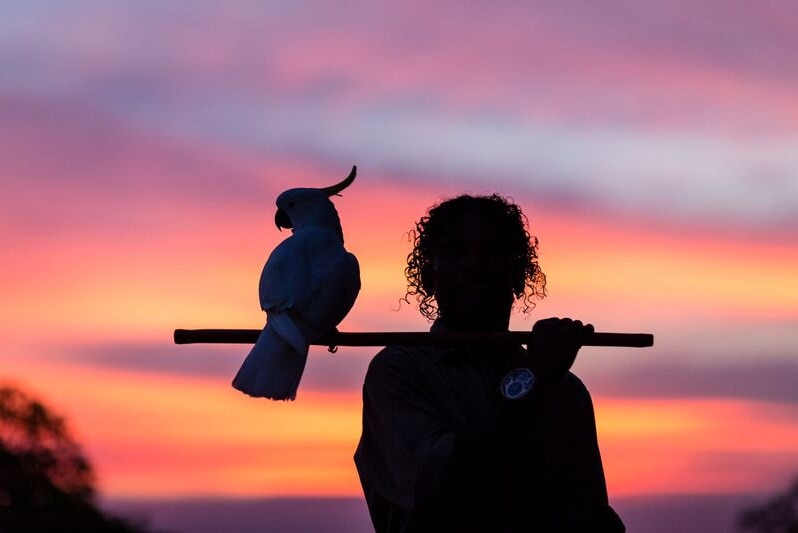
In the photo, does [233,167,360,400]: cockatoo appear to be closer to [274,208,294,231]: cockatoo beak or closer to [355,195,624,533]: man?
[274,208,294,231]: cockatoo beak

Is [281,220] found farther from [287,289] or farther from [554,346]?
[554,346]

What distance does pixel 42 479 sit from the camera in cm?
1859

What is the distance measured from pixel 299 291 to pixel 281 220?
2.87 ft

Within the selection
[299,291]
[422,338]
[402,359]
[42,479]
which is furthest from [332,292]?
[42,479]

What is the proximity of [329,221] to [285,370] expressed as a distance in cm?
88

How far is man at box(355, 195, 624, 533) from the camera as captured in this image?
4.03m

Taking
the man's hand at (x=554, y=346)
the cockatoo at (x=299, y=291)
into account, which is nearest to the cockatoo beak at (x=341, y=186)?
the cockatoo at (x=299, y=291)

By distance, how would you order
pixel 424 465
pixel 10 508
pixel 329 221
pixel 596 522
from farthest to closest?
pixel 10 508, pixel 329 221, pixel 596 522, pixel 424 465

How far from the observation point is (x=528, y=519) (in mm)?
4172

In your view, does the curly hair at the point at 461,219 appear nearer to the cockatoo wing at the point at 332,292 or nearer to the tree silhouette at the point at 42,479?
the cockatoo wing at the point at 332,292

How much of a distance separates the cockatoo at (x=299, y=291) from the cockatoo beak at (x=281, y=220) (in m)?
0.06

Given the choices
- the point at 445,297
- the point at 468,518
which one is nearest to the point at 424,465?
the point at 468,518

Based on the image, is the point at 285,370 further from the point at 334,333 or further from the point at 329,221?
the point at 329,221

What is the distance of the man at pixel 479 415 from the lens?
4.03 metres
